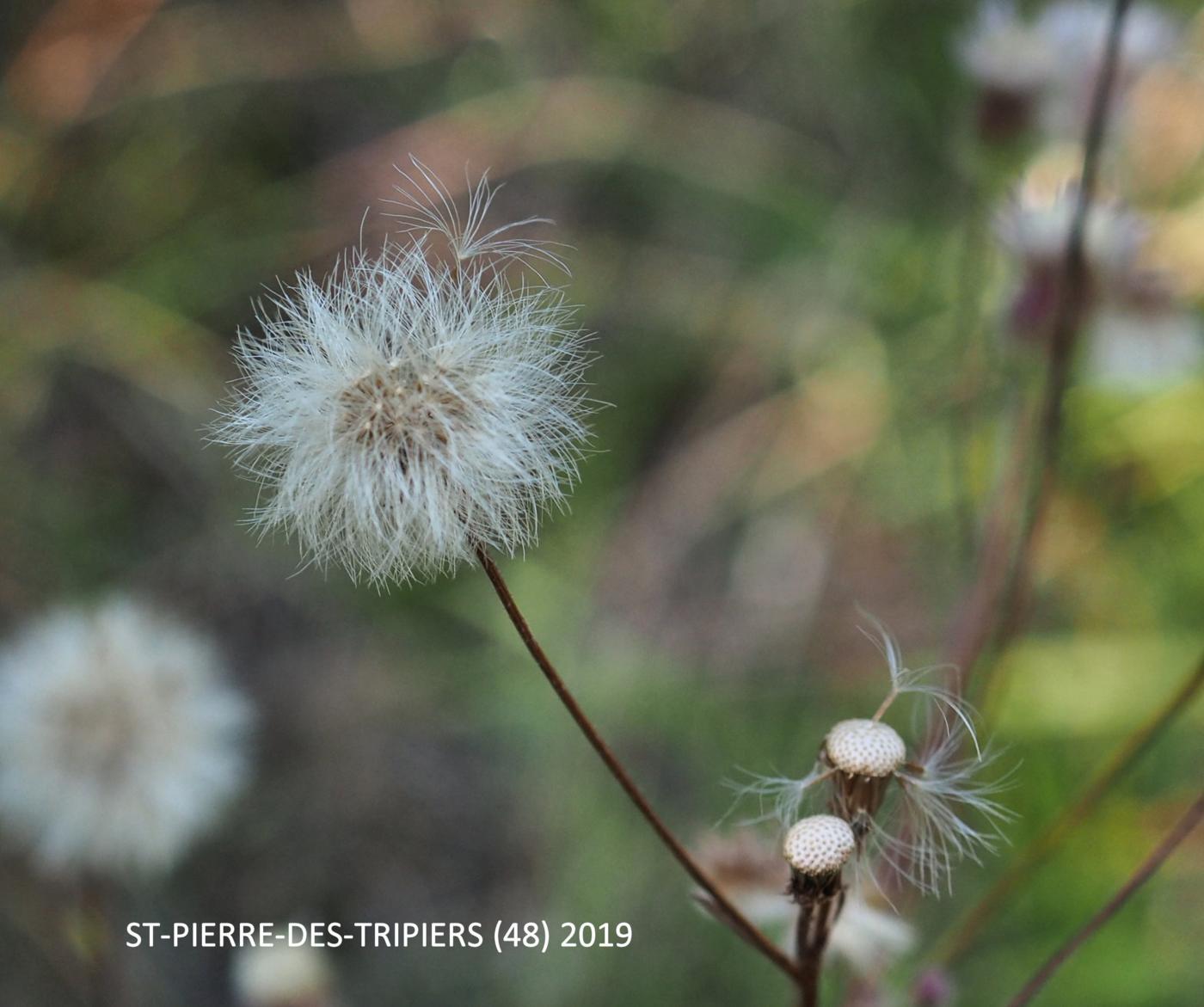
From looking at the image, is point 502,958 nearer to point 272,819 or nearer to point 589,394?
point 272,819

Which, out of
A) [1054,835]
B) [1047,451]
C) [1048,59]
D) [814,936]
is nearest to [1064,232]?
[1048,59]

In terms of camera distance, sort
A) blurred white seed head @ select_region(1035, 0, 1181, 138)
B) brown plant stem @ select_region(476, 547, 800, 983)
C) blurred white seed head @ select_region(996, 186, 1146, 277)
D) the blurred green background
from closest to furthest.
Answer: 1. brown plant stem @ select_region(476, 547, 800, 983)
2. blurred white seed head @ select_region(996, 186, 1146, 277)
3. blurred white seed head @ select_region(1035, 0, 1181, 138)
4. the blurred green background

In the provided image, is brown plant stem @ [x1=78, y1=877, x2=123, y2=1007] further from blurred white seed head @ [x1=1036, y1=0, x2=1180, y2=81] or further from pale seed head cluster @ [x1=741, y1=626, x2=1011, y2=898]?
blurred white seed head @ [x1=1036, y1=0, x2=1180, y2=81]

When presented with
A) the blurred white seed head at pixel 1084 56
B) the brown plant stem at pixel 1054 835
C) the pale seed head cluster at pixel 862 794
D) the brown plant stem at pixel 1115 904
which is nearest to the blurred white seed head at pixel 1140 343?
the blurred white seed head at pixel 1084 56

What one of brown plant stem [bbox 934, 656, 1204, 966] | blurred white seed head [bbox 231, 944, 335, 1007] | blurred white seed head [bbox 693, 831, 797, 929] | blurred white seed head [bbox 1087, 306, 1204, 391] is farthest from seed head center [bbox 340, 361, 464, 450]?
blurred white seed head [bbox 1087, 306, 1204, 391]

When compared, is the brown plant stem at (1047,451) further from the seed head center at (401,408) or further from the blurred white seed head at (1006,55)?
the seed head center at (401,408)

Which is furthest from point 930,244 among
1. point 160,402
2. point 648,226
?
point 160,402

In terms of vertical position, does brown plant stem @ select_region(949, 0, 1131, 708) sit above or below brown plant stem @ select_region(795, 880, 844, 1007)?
above
